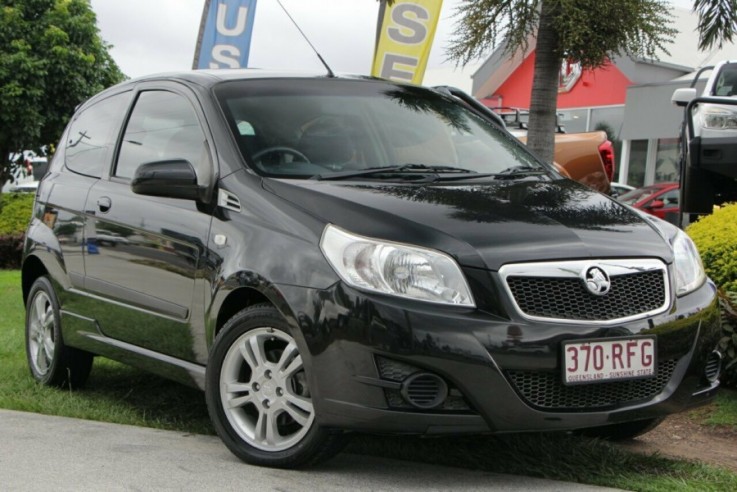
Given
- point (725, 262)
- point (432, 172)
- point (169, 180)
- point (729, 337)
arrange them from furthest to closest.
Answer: point (725, 262)
point (729, 337)
point (432, 172)
point (169, 180)

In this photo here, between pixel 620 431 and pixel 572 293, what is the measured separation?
1.24 m

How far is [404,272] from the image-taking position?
12.5 ft

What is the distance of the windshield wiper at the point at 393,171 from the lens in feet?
14.9

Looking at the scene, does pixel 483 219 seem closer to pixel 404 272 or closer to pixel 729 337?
pixel 404 272

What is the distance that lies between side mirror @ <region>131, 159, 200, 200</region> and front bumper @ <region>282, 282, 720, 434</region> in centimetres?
87

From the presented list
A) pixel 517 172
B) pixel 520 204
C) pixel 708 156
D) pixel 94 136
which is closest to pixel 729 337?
pixel 517 172

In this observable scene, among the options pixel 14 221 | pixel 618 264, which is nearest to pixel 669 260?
pixel 618 264

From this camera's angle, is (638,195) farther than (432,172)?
Yes

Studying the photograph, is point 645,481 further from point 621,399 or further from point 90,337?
point 90,337

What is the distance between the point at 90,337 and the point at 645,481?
9.57 feet

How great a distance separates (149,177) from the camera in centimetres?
468

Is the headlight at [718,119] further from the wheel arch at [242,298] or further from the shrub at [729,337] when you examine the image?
the wheel arch at [242,298]

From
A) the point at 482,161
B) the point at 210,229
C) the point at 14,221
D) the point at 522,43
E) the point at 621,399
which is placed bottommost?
the point at 14,221

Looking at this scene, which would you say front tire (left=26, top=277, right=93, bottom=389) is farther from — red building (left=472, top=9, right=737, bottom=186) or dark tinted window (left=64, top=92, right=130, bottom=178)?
red building (left=472, top=9, right=737, bottom=186)
